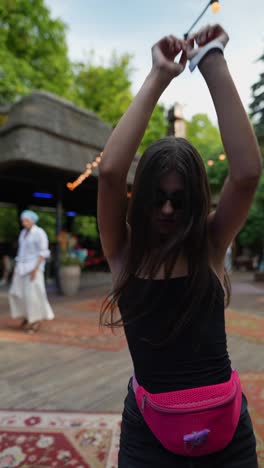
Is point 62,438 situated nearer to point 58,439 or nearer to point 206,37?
point 58,439

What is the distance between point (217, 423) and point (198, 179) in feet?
2.12

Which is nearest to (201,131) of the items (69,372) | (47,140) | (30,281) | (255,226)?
(255,226)

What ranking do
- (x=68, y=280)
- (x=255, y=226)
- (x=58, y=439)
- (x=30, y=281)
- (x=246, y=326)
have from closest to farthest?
(x=58, y=439) → (x=30, y=281) → (x=246, y=326) → (x=68, y=280) → (x=255, y=226)

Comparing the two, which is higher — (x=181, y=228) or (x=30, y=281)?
(x=181, y=228)

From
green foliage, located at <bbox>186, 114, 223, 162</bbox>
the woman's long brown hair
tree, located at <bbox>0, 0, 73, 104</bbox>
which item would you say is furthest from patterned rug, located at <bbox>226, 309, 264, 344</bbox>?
green foliage, located at <bbox>186, 114, 223, 162</bbox>

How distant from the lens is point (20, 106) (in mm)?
8875

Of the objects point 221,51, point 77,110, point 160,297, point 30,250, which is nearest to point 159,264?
point 160,297

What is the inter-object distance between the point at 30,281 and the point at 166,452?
16.4 ft

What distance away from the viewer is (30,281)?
568cm

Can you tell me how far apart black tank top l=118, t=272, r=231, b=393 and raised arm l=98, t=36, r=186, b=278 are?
9.3 inches

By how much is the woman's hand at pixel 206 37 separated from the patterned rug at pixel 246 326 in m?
5.02

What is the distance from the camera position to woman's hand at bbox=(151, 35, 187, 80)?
39.2 inches

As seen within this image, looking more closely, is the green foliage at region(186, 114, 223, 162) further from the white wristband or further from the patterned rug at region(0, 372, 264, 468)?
the white wristband

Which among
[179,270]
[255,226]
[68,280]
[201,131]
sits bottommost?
[68,280]
